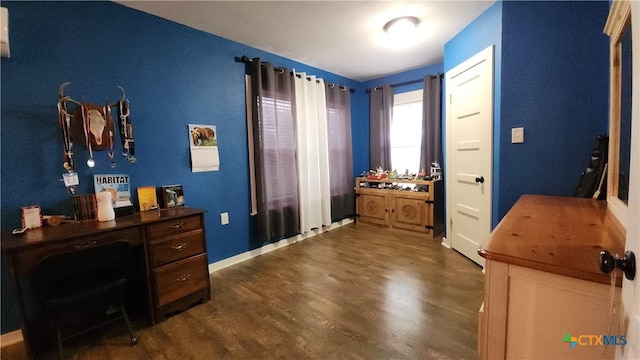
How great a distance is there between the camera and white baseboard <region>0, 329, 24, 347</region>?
1.62 metres

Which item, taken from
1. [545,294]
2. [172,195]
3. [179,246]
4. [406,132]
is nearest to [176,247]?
[179,246]

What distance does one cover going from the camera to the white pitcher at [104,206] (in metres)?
1.78

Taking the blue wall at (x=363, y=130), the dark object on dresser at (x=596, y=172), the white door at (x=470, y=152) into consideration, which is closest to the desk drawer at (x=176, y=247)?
the white door at (x=470, y=152)

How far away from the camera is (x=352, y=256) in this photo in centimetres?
288

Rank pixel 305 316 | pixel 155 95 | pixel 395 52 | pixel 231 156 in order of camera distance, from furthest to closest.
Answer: pixel 395 52 → pixel 231 156 → pixel 155 95 → pixel 305 316

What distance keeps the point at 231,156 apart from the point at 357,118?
2.45 m

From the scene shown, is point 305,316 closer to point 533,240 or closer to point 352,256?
point 352,256

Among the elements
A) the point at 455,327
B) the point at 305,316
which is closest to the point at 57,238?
the point at 305,316

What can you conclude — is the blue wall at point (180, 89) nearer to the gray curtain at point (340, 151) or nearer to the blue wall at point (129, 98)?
the blue wall at point (129, 98)

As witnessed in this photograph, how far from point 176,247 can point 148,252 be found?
17 centimetres

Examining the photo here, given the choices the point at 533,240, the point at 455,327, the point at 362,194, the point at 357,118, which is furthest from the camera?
the point at 357,118

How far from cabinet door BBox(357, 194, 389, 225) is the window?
2.08ft

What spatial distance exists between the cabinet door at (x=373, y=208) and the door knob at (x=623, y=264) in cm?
331

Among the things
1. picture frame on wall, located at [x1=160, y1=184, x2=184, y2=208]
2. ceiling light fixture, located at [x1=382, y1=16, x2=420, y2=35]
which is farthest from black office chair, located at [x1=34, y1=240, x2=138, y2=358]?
ceiling light fixture, located at [x1=382, y1=16, x2=420, y2=35]
